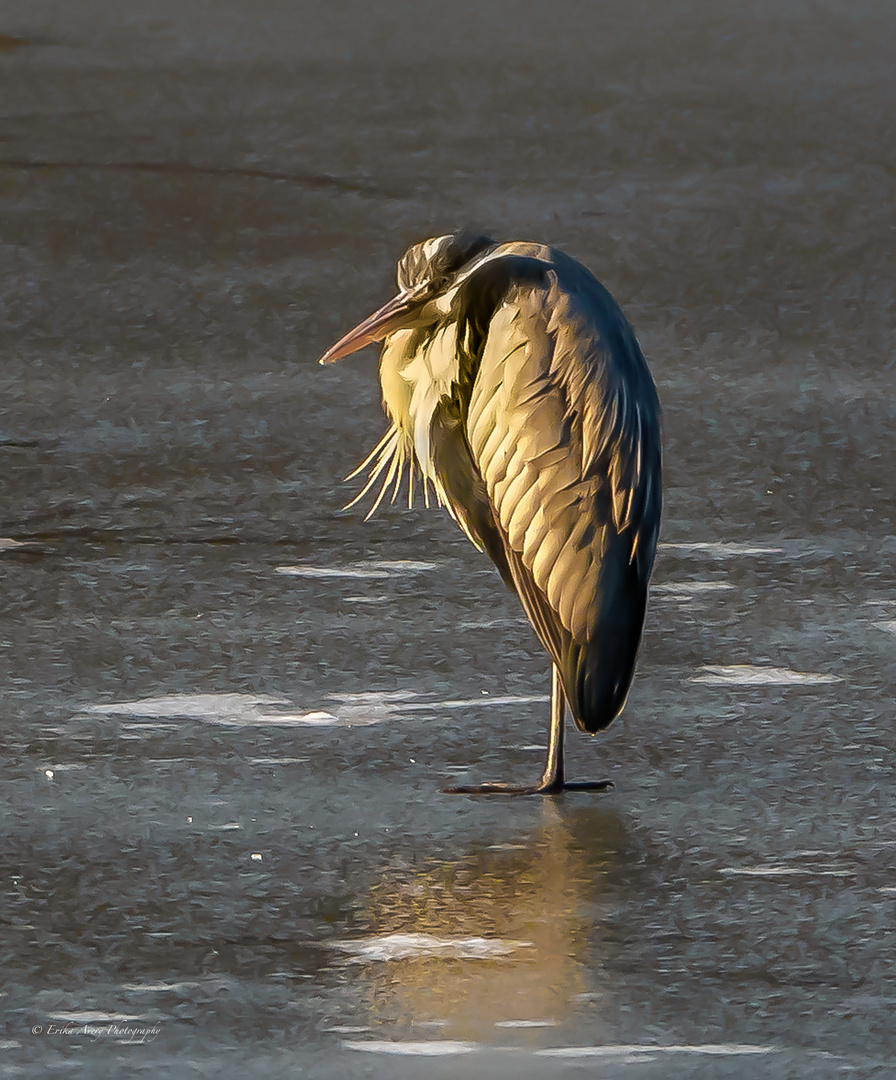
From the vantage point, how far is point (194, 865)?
485 centimetres

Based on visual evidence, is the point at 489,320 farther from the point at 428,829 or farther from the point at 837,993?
the point at 837,993

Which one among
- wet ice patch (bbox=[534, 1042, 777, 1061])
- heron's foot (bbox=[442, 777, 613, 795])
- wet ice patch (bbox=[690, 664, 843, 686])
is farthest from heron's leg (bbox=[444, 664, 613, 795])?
wet ice patch (bbox=[534, 1042, 777, 1061])

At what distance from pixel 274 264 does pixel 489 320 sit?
592 centimetres

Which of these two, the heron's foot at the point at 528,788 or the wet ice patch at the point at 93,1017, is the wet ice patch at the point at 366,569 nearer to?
the heron's foot at the point at 528,788

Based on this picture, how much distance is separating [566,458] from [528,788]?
0.70 m

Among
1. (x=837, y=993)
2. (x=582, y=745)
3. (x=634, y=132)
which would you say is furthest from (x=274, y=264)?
(x=837, y=993)

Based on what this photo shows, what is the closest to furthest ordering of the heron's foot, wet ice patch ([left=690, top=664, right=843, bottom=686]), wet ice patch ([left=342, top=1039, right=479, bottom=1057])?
wet ice patch ([left=342, top=1039, right=479, bottom=1057]) → the heron's foot → wet ice patch ([left=690, top=664, right=843, bottom=686])

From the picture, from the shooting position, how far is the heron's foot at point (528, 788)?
Answer: 17.4 ft

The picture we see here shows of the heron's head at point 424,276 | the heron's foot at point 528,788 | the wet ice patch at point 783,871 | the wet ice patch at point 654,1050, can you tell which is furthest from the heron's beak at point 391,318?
the wet ice patch at point 654,1050

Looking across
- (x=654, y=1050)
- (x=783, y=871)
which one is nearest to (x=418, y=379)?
(x=783, y=871)

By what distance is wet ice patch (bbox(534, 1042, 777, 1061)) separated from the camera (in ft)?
13.1

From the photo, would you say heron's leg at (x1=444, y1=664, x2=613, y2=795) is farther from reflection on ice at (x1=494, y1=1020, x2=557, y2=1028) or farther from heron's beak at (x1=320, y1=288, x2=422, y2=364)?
reflection on ice at (x1=494, y1=1020, x2=557, y2=1028)

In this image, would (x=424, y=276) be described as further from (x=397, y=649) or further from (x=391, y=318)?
(x=397, y=649)

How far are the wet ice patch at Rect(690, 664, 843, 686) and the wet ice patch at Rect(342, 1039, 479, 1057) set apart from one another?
6.98 feet
